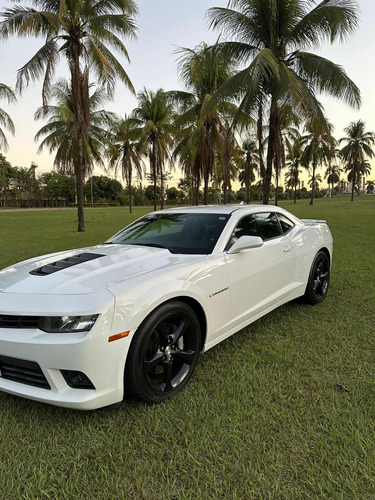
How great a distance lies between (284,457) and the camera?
5.95 ft

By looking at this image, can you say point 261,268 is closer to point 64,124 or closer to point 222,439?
point 222,439

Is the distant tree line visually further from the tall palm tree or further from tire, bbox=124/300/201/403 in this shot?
tire, bbox=124/300/201/403

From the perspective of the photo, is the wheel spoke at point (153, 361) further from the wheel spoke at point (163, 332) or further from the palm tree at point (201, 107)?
the palm tree at point (201, 107)

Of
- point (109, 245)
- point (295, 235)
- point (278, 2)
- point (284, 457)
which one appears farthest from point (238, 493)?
point (278, 2)

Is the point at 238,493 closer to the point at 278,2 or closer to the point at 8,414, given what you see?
the point at 8,414

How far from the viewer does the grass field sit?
165 centimetres

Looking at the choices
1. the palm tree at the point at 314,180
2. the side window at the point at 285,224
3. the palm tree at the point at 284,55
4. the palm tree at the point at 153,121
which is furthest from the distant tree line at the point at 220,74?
the palm tree at the point at 314,180

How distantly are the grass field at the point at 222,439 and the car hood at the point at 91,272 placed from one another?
0.88 meters

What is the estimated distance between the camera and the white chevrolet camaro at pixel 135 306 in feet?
6.36

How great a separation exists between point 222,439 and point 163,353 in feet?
2.20

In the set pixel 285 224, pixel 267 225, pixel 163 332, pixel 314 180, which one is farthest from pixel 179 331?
pixel 314 180

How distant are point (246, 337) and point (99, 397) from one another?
6.07ft

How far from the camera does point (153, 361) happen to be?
221cm

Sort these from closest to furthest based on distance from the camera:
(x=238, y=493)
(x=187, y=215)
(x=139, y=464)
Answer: (x=238, y=493), (x=139, y=464), (x=187, y=215)
